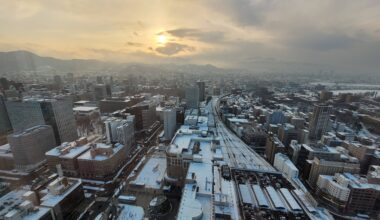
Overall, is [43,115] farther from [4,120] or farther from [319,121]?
[319,121]

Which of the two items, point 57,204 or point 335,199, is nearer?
point 57,204

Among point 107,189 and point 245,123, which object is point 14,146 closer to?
point 107,189

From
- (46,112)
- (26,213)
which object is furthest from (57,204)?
(46,112)

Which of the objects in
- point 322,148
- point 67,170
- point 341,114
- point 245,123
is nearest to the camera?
point 67,170

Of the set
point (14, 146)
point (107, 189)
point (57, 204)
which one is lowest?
point (107, 189)

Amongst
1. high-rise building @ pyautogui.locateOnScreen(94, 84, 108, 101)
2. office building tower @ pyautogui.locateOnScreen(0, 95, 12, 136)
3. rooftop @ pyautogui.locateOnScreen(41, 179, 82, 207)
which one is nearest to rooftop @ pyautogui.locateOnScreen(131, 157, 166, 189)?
rooftop @ pyautogui.locateOnScreen(41, 179, 82, 207)

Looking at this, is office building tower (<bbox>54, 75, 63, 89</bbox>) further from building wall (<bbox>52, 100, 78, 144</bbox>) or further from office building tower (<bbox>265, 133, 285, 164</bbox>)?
office building tower (<bbox>265, 133, 285, 164</bbox>)
